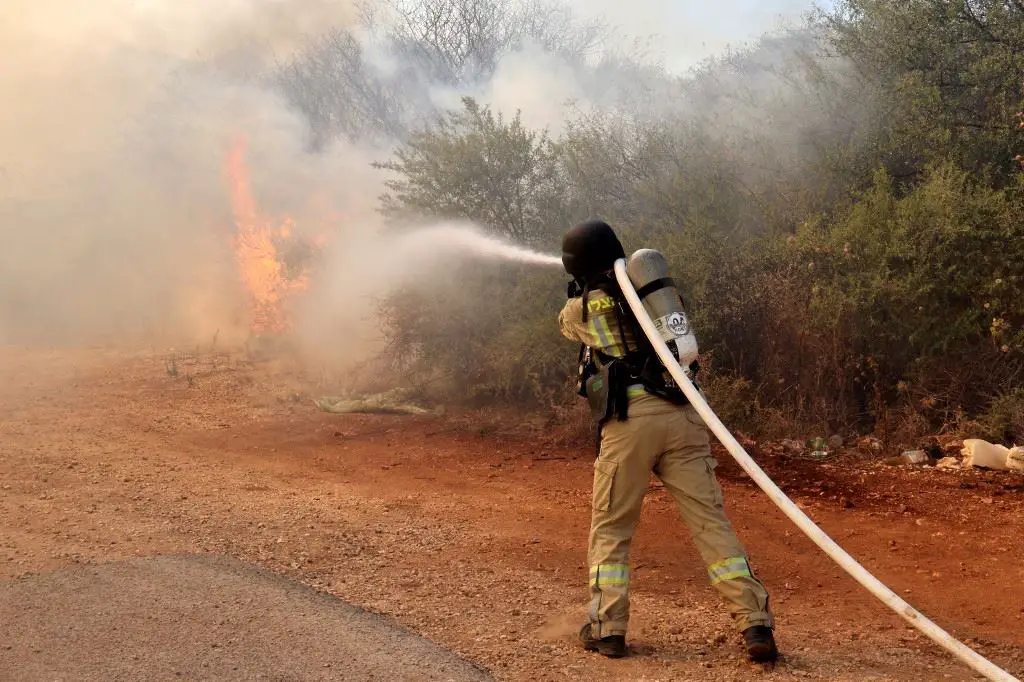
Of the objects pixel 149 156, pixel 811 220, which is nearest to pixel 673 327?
pixel 811 220

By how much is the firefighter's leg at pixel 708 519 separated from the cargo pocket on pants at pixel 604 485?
0.21m

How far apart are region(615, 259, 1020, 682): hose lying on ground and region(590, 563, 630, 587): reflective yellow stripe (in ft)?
2.14

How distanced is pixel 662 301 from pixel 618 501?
829 mm

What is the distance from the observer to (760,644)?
3617 mm

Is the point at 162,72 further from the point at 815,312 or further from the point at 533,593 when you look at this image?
the point at 533,593

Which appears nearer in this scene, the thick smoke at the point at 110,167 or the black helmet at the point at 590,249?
the black helmet at the point at 590,249

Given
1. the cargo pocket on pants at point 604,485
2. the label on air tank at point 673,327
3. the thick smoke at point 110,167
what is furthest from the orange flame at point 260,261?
the label on air tank at point 673,327

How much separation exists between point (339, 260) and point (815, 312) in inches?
254

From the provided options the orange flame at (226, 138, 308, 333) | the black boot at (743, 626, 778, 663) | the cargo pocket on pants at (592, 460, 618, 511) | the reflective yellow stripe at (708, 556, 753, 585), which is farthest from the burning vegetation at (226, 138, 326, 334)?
the black boot at (743, 626, 778, 663)

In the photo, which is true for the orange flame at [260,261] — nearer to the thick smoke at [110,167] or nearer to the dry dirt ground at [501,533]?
the thick smoke at [110,167]

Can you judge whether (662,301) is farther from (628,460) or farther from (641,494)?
(641,494)

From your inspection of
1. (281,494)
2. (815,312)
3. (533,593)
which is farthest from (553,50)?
(533,593)

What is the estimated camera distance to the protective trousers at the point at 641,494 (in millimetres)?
3756

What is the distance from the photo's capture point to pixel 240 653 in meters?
3.66
